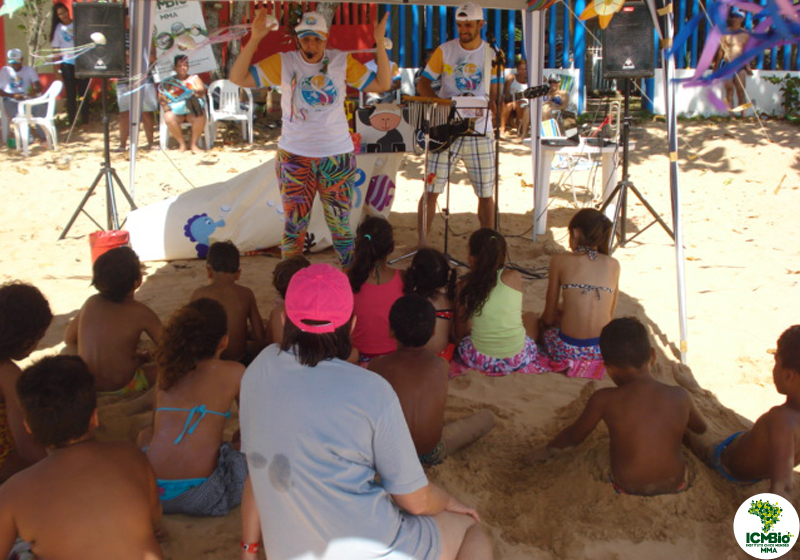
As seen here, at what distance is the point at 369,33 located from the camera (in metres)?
12.0

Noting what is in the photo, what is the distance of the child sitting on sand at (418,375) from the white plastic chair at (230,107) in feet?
28.1

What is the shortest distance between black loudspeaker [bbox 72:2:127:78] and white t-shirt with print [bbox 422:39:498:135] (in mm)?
2479

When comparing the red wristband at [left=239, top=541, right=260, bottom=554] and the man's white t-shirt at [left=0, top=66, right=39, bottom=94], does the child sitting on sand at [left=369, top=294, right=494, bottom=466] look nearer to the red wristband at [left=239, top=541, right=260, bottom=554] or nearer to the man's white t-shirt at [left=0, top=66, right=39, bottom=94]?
the red wristband at [left=239, top=541, right=260, bottom=554]

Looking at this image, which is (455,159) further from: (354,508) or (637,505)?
(354,508)

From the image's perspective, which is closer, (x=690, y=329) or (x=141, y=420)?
(x=141, y=420)

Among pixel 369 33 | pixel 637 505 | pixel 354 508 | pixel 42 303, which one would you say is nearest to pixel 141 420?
pixel 42 303

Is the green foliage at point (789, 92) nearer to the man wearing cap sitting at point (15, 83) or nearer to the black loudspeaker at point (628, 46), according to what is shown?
the black loudspeaker at point (628, 46)

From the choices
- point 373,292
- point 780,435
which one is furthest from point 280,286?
point 780,435

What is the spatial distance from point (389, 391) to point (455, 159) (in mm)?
4149

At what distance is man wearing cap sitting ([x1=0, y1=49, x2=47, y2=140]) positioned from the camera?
10.3 meters

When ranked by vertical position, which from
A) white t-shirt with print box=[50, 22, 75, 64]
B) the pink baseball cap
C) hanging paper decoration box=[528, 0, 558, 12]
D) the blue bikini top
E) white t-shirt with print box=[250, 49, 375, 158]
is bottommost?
the blue bikini top

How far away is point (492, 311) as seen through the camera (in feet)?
12.8

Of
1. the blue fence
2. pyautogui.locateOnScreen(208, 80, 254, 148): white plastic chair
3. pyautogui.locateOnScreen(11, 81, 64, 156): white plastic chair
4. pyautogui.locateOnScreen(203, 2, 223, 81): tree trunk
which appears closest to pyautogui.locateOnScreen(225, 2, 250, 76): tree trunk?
pyautogui.locateOnScreen(203, 2, 223, 81): tree trunk

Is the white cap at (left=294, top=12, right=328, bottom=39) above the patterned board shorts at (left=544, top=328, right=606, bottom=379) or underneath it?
above
